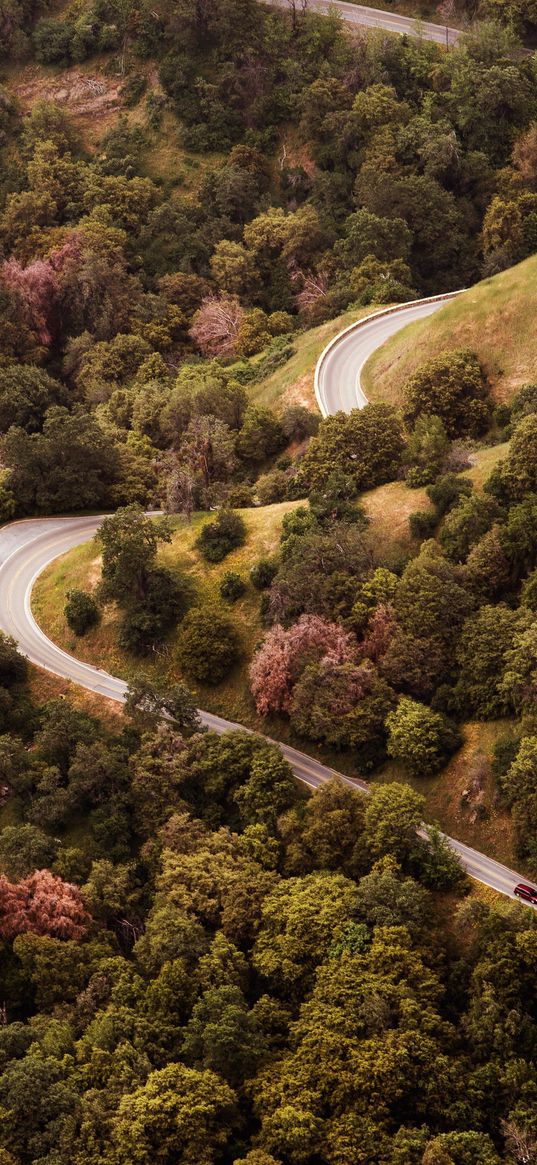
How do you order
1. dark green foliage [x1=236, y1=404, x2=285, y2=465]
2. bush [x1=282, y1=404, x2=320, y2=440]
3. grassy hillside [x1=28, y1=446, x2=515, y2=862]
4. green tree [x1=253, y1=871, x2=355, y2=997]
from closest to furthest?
green tree [x1=253, y1=871, x2=355, y2=997]
grassy hillside [x1=28, y1=446, x2=515, y2=862]
bush [x1=282, y1=404, x2=320, y2=440]
dark green foliage [x1=236, y1=404, x2=285, y2=465]

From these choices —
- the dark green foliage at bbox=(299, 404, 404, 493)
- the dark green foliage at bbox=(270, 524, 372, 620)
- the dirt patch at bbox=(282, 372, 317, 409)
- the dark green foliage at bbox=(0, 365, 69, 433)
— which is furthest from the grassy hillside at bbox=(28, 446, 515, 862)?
the dark green foliage at bbox=(0, 365, 69, 433)

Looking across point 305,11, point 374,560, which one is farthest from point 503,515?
point 305,11

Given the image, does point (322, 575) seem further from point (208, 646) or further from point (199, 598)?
point (199, 598)

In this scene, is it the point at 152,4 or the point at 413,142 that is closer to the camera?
the point at 413,142

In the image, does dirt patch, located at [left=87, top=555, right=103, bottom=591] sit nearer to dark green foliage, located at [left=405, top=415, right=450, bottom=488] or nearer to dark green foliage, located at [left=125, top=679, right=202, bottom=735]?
dark green foliage, located at [left=125, top=679, right=202, bottom=735]

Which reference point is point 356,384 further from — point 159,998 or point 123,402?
point 159,998

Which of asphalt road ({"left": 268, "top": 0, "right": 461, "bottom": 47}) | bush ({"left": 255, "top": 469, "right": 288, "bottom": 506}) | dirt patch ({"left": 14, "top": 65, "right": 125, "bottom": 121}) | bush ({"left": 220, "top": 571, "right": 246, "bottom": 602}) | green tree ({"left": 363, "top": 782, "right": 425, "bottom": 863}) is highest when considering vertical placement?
asphalt road ({"left": 268, "top": 0, "right": 461, "bottom": 47})
